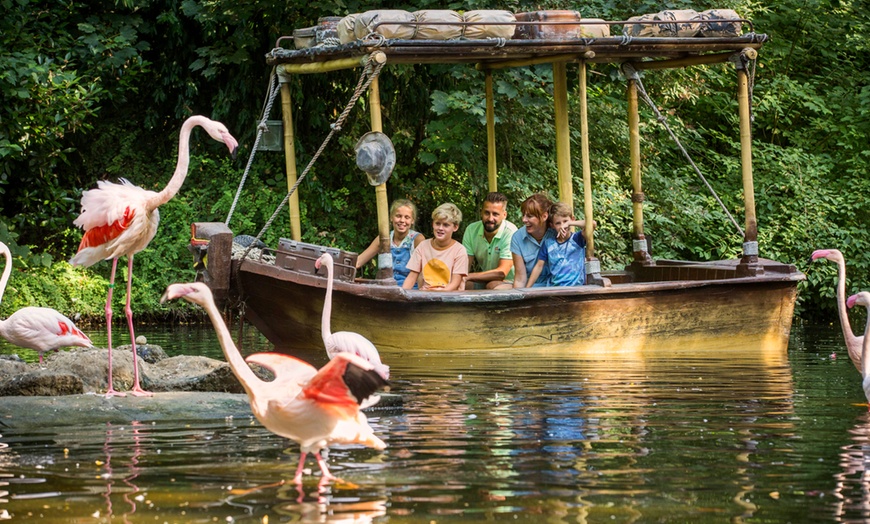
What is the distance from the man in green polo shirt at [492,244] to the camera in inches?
478

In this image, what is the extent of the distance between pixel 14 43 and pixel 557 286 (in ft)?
26.3

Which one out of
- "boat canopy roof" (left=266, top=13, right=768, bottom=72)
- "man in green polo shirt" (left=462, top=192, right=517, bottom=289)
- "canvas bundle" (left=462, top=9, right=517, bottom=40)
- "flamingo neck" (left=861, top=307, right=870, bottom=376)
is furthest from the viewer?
"man in green polo shirt" (left=462, top=192, right=517, bottom=289)

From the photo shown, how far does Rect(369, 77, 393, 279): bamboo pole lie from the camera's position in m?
10.9

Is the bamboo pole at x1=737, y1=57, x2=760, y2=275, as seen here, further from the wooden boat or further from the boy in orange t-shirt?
the boy in orange t-shirt

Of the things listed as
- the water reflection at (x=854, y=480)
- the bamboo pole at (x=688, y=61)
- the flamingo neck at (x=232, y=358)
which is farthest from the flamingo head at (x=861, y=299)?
the flamingo neck at (x=232, y=358)

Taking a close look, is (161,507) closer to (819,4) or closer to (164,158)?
(164,158)

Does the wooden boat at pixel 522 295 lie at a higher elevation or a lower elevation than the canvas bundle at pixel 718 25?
lower

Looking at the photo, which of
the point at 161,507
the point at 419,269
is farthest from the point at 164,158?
the point at 161,507

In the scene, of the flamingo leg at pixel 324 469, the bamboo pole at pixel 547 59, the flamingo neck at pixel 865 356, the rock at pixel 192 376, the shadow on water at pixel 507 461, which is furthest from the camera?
the bamboo pole at pixel 547 59

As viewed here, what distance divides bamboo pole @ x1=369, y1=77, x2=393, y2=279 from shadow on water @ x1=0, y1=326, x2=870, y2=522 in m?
1.94

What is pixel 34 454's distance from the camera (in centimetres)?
641

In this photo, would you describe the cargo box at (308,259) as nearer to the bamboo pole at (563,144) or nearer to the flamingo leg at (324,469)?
the bamboo pole at (563,144)

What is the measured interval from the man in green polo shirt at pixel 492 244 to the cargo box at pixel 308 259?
1.32 m

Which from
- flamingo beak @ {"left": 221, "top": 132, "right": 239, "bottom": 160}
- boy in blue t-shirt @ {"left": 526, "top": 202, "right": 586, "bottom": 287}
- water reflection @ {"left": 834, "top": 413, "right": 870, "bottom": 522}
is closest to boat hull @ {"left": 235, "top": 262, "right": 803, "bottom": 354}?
boy in blue t-shirt @ {"left": 526, "top": 202, "right": 586, "bottom": 287}
